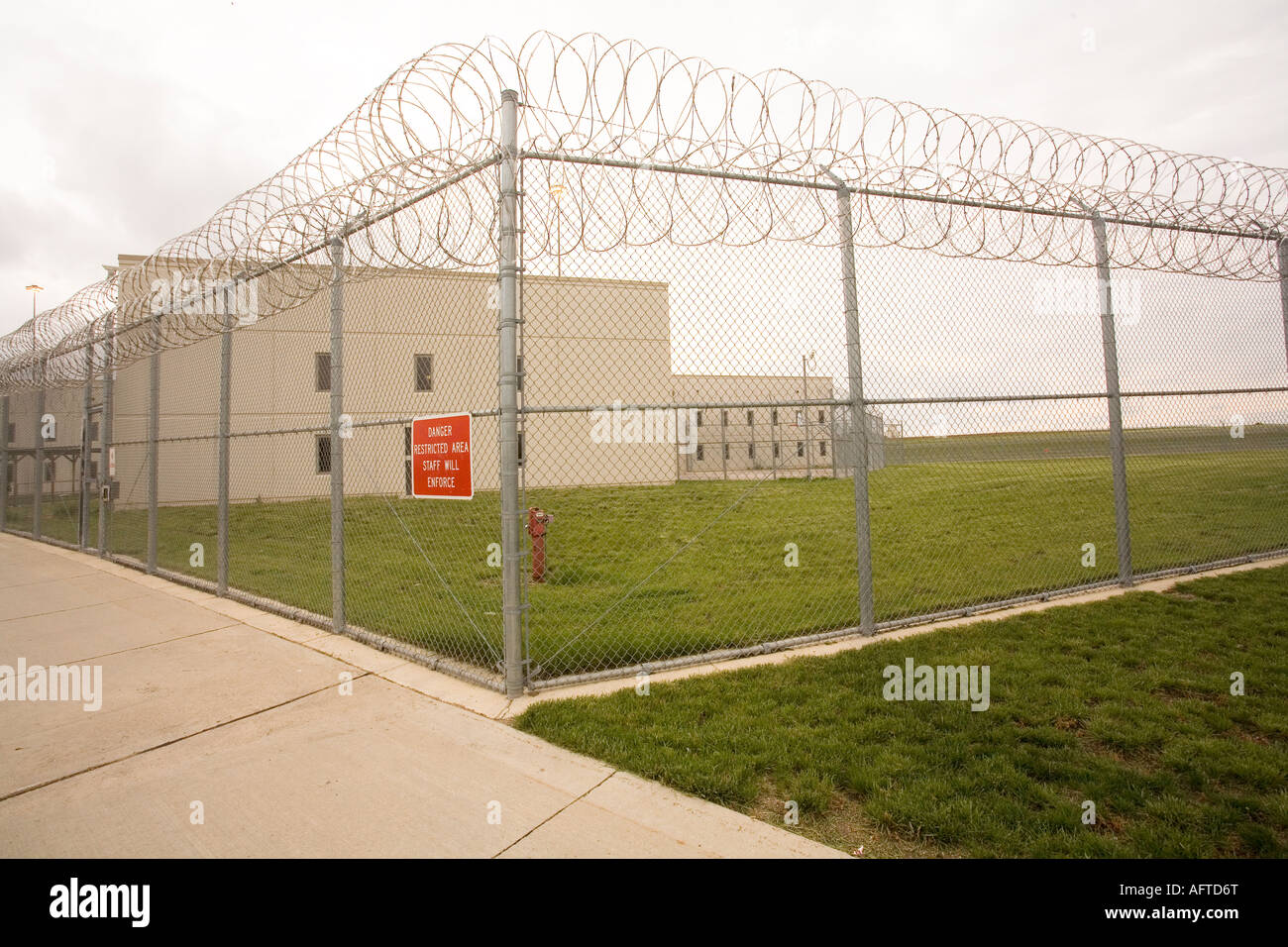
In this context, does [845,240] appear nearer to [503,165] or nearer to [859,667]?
[503,165]

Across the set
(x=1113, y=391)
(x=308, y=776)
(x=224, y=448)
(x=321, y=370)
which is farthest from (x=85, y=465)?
(x=1113, y=391)

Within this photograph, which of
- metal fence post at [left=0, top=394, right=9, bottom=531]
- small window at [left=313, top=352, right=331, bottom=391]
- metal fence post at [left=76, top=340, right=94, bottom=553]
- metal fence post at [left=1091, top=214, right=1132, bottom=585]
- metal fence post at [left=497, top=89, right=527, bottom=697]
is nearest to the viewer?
metal fence post at [left=497, top=89, right=527, bottom=697]

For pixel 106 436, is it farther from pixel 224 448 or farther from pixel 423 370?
pixel 423 370

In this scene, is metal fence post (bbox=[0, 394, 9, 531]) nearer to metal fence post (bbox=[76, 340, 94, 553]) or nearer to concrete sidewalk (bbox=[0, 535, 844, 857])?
metal fence post (bbox=[76, 340, 94, 553])

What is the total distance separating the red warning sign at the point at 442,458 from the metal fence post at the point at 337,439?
38.4 inches

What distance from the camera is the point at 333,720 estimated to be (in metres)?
4.43

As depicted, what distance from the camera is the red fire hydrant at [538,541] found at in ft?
26.3

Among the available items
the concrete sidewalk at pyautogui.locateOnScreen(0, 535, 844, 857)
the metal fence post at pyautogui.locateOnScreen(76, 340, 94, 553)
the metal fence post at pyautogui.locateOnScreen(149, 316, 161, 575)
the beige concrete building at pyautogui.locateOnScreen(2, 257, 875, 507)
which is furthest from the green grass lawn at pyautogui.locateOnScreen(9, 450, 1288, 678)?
the beige concrete building at pyautogui.locateOnScreen(2, 257, 875, 507)

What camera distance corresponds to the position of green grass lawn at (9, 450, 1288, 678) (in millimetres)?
6273

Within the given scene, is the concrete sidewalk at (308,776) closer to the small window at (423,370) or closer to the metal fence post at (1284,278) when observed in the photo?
the metal fence post at (1284,278)

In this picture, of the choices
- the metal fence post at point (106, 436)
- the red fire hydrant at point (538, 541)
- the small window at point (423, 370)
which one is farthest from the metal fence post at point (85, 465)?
the red fire hydrant at point (538, 541)

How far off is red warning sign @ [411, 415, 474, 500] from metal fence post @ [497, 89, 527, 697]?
1.53 feet

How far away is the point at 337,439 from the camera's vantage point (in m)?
6.00

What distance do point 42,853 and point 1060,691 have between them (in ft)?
17.1
